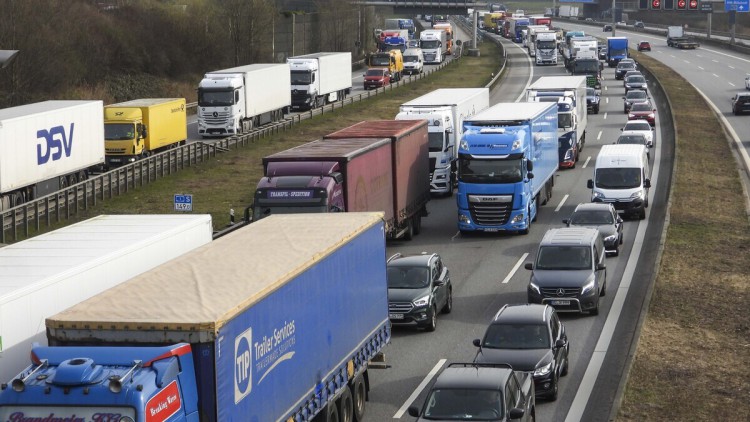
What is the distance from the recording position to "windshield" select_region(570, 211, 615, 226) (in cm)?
3725

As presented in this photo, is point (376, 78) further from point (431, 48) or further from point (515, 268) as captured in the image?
point (515, 268)

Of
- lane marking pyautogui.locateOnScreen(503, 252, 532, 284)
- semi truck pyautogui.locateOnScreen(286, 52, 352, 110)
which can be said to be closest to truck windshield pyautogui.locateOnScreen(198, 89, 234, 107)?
semi truck pyautogui.locateOnScreen(286, 52, 352, 110)

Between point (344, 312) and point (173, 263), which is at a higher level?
point (173, 263)

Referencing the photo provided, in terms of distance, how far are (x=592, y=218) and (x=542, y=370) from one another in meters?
15.3

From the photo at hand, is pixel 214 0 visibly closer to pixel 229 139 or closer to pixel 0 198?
pixel 229 139

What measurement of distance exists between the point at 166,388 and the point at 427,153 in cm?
2941

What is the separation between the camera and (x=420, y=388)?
2388cm

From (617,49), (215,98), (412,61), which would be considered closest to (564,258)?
(215,98)

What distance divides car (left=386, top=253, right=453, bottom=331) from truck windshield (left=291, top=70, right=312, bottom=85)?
51504 millimetres

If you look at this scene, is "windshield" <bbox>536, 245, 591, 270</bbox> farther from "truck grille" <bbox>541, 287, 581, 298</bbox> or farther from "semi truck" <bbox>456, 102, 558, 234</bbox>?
"semi truck" <bbox>456, 102, 558, 234</bbox>

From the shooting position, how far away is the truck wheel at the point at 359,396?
21094 millimetres

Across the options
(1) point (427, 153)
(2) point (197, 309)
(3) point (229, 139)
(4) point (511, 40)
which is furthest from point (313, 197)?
(4) point (511, 40)

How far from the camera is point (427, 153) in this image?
1670 inches

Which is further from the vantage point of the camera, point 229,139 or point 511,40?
point 511,40
